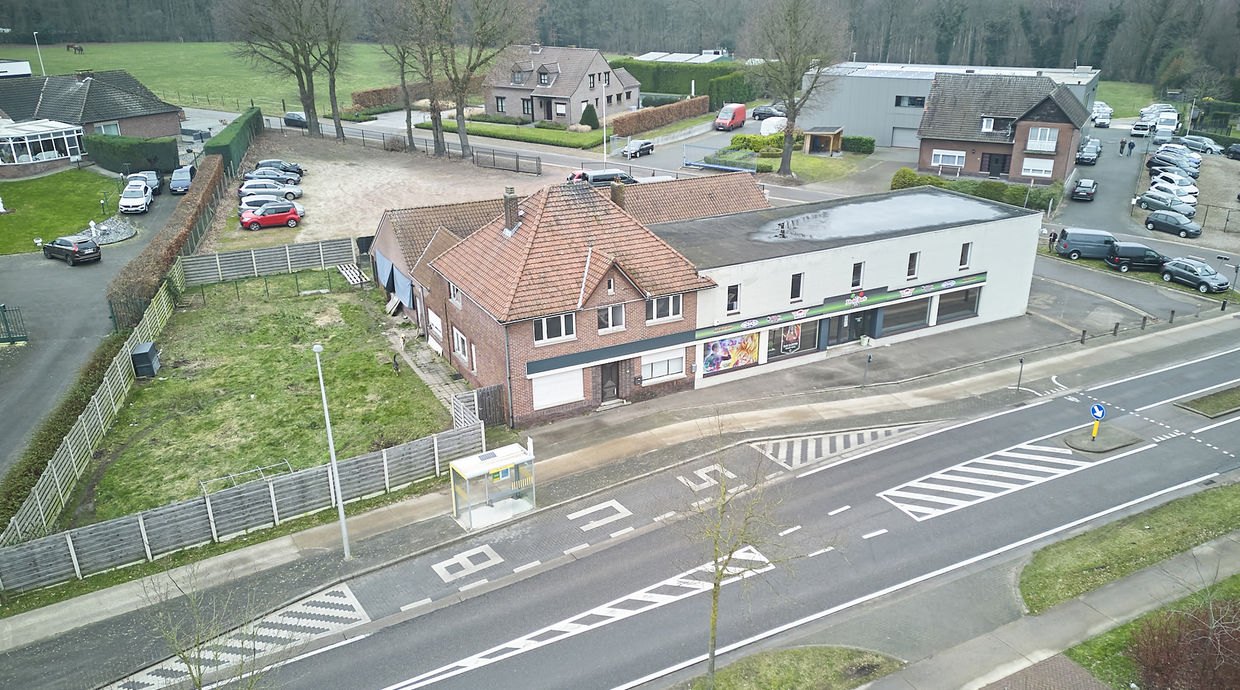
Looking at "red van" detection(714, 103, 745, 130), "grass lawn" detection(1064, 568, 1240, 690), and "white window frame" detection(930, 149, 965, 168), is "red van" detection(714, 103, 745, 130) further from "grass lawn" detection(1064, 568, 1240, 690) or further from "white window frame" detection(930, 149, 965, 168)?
"grass lawn" detection(1064, 568, 1240, 690)

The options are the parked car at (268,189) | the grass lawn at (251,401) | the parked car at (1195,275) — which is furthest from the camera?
the parked car at (268,189)

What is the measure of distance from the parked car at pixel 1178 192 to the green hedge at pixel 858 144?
24.5m

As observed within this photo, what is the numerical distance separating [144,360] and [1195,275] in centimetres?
5684

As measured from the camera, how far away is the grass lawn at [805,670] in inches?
869

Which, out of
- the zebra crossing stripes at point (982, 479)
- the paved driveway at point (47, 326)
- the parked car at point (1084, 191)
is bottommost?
the zebra crossing stripes at point (982, 479)

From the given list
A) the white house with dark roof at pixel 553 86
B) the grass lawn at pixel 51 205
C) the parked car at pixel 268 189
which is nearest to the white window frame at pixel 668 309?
the parked car at pixel 268 189

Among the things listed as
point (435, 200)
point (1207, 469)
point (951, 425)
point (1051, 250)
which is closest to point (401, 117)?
point (435, 200)

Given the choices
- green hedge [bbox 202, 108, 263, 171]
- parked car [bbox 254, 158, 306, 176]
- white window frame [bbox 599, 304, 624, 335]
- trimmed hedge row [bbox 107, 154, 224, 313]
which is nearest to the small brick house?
white window frame [bbox 599, 304, 624, 335]

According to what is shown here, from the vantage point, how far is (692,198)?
50.2 metres

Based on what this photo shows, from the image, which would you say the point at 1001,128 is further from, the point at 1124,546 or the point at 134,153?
the point at 134,153

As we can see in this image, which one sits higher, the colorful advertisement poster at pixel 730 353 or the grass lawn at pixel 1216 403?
the colorful advertisement poster at pixel 730 353

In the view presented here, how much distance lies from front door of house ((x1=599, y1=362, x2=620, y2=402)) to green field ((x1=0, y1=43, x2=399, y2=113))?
80504 millimetres

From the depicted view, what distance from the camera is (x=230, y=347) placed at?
43.0 meters

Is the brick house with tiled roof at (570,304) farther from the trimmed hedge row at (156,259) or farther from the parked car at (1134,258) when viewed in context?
the parked car at (1134,258)
